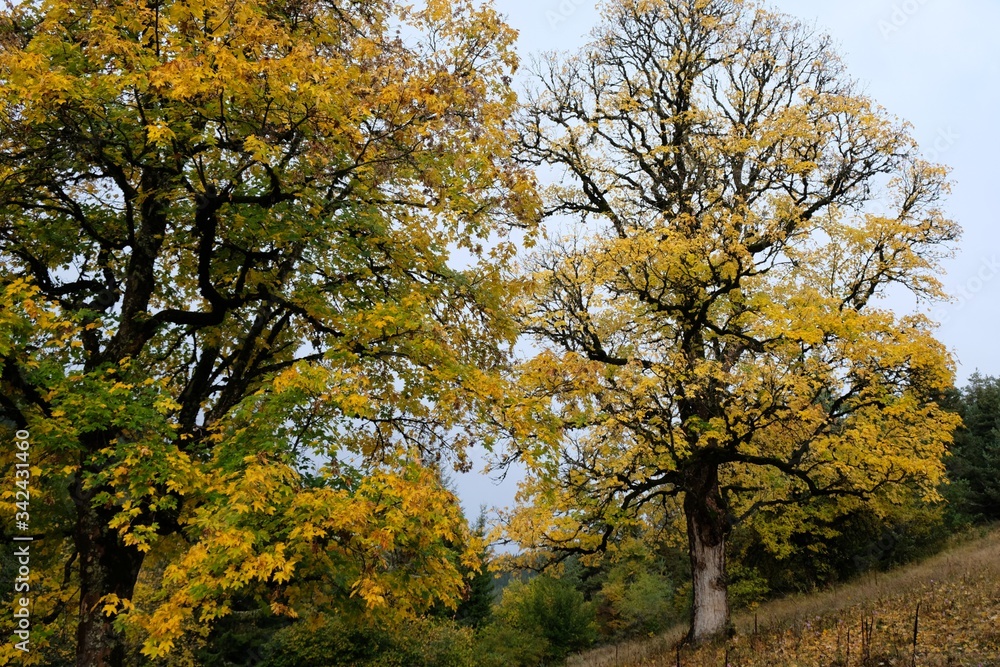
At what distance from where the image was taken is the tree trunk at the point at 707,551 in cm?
1284

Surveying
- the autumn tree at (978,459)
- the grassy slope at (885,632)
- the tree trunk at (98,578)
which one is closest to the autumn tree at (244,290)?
the tree trunk at (98,578)

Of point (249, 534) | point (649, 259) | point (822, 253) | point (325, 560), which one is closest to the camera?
point (249, 534)

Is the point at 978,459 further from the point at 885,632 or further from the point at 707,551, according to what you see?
the point at 885,632

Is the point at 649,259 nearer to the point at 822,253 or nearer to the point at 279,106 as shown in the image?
the point at 822,253

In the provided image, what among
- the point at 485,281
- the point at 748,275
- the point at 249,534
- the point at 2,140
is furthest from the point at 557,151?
the point at 249,534

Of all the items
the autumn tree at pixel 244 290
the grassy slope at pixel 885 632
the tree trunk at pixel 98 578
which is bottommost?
the grassy slope at pixel 885 632

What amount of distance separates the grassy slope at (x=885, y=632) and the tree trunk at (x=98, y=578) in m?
9.56

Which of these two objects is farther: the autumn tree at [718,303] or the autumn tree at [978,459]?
the autumn tree at [978,459]

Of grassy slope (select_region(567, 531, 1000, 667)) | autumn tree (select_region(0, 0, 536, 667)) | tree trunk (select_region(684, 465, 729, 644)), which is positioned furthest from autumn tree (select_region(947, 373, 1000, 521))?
autumn tree (select_region(0, 0, 536, 667))

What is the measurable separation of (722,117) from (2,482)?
16796 mm

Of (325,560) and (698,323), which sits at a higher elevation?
(698,323)

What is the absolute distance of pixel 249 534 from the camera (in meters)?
5.60

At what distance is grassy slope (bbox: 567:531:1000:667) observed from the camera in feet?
26.9

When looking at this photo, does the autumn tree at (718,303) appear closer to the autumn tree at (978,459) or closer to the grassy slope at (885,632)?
the grassy slope at (885,632)
